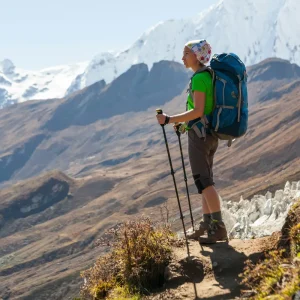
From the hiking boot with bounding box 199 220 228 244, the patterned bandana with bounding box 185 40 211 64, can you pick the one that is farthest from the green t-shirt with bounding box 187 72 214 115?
the hiking boot with bounding box 199 220 228 244

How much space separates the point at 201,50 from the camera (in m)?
8.60

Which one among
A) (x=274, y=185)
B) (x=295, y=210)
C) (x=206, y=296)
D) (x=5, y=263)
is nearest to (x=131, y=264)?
(x=206, y=296)

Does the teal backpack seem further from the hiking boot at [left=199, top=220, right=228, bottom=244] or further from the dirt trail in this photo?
the dirt trail

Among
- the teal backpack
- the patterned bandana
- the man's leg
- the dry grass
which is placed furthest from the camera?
the man's leg

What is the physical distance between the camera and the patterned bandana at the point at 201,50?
8.59 m

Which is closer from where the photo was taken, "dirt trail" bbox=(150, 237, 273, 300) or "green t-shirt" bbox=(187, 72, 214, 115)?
"dirt trail" bbox=(150, 237, 273, 300)

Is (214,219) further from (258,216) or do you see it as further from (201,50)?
(258,216)

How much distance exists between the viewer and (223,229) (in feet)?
29.3

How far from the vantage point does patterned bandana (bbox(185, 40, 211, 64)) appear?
28.2 ft

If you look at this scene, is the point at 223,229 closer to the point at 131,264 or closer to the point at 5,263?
the point at 131,264

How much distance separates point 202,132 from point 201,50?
129 centimetres

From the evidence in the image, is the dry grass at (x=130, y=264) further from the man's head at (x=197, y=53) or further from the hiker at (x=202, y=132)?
the man's head at (x=197, y=53)

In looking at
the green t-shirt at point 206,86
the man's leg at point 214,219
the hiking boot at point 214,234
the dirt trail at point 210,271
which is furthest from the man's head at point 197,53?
the dirt trail at point 210,271

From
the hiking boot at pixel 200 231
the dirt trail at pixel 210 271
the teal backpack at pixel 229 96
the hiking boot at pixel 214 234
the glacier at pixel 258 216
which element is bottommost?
the dirt trail at pixel 210 271
